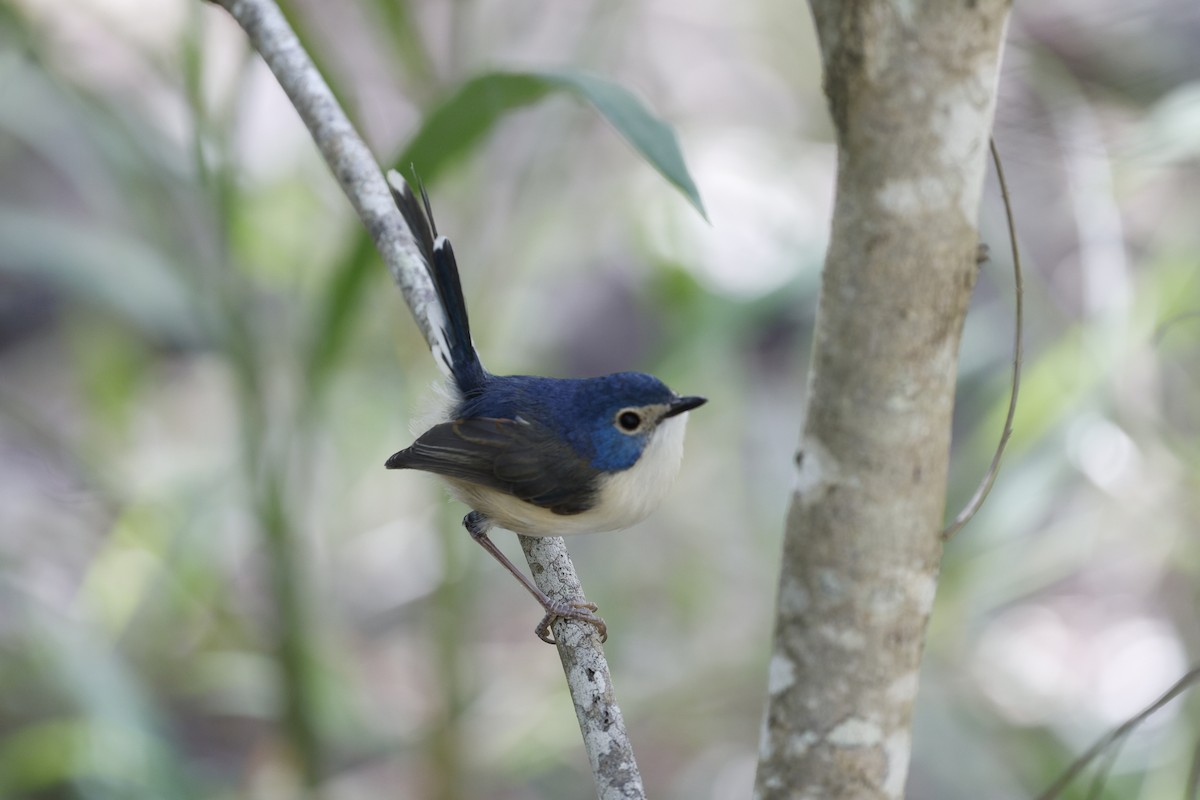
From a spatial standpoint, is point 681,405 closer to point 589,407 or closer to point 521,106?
point 589,407

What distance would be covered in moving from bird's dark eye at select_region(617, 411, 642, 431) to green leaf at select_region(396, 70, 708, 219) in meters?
0.64

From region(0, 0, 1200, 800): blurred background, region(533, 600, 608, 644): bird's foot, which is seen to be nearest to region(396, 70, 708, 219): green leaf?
region(0, 0, 1200, 800): blurred background

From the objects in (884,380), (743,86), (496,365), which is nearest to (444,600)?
(496,365)

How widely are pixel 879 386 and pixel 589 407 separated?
0.99m

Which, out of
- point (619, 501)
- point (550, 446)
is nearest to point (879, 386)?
point (619, 501)

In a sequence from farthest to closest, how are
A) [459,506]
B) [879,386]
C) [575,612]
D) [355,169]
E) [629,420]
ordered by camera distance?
[459,506]
[629,420]
[355,169]
[575,612]
[879,386]

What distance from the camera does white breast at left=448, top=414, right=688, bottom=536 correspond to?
2.41m

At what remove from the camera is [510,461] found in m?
2.49

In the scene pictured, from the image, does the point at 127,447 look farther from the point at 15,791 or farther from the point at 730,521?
the point at 730,521

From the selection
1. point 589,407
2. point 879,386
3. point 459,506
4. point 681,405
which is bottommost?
point 879,386

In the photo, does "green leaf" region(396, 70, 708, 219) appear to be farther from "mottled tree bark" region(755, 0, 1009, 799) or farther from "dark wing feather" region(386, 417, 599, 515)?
"dark wing feather" region(386, 417, 599, 515)

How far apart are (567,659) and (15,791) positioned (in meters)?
3.04

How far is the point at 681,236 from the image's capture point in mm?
3725

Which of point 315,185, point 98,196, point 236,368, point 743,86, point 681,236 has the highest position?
point 743,86
